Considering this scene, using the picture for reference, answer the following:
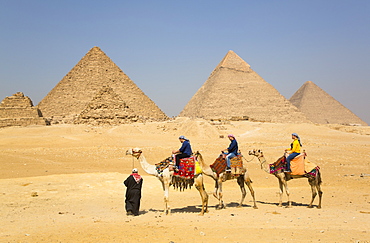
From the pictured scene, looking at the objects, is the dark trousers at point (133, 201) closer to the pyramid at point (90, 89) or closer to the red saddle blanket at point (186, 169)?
the red saddle blanket at point (186, 169)

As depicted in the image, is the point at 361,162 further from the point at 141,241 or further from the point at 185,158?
the point at 141,241

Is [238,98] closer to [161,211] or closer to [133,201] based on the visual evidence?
[161,211]

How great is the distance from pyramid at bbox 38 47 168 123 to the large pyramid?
19.0 meters

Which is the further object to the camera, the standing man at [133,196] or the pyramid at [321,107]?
the pyramid at [321,107]

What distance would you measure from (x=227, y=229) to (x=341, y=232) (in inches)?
61.3

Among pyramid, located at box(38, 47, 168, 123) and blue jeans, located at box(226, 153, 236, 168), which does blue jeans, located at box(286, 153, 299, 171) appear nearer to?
blue jeans, located at box(226, 153, 236, 168)

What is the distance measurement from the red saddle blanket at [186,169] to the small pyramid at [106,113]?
35536mm

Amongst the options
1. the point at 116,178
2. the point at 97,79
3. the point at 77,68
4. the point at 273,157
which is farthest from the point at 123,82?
the point at 116,178

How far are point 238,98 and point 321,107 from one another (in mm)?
33257

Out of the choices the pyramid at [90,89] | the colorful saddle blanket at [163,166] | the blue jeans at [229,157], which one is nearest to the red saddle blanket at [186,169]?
the colorful saddle blanket at [163,166]

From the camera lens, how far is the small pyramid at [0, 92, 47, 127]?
1727 inches

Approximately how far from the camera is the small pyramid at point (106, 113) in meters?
42.1

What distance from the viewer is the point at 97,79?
269 feet

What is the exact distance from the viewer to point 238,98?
3910 inches
